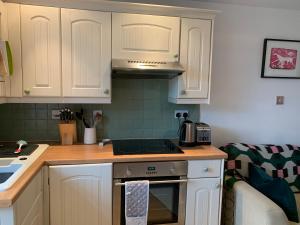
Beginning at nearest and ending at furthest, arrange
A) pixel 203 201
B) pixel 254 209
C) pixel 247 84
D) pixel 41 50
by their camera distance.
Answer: pixel 254 209 → pixel 41 50 → pixel 203 201 → pixel 247 84

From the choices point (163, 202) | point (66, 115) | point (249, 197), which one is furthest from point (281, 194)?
point (66, 115)

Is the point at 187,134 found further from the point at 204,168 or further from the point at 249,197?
the point at 249,197

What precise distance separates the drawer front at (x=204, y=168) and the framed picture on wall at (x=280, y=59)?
1.21 metres

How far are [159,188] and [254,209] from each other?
702 millimetres

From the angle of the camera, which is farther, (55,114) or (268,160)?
(268,160)

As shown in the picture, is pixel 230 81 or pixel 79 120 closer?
pixel 79 120

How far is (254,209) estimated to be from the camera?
1.73 m

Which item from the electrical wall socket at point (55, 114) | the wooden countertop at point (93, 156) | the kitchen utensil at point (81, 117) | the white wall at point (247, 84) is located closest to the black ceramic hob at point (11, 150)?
the wooden countertop at point (93, 156)

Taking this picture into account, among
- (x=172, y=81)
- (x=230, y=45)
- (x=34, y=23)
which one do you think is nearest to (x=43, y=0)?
(x=34, y=23)

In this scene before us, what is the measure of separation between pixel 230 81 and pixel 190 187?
1.20m

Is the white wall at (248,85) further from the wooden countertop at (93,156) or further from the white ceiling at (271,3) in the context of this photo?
the wooden countertop at (93,156)

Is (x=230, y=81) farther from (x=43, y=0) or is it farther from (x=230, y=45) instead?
(x=43, y=0)

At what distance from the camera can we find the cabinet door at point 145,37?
192cm

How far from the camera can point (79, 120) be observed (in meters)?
2.22
